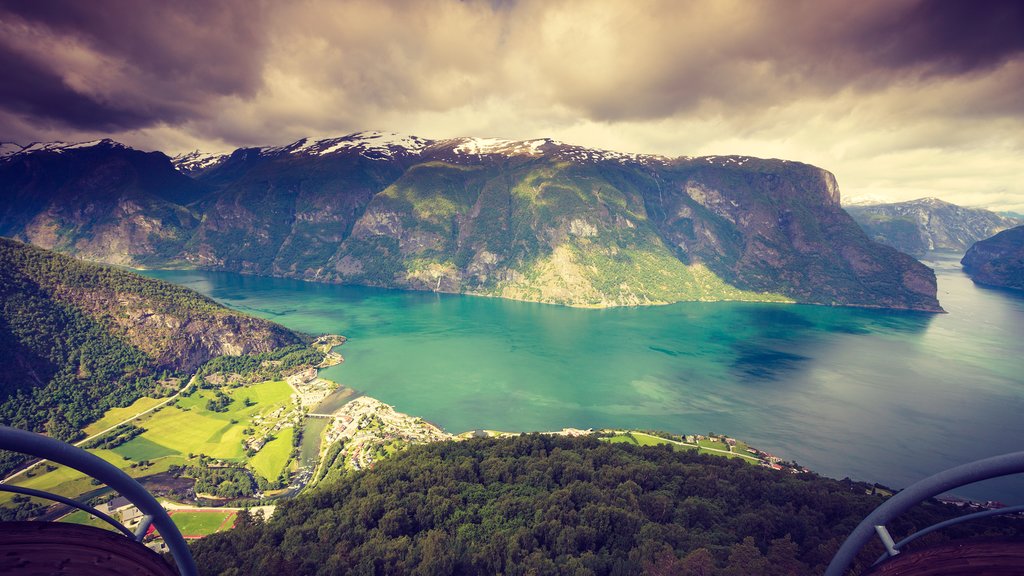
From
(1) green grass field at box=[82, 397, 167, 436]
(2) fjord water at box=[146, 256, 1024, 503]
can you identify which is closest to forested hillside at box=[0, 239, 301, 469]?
(1) green grass field at box=[82, 397, 167, 436]

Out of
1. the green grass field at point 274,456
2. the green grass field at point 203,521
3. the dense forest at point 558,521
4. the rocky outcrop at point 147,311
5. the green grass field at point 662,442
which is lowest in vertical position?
the green grass field at point 203,521

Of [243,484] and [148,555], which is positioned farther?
[243,484]

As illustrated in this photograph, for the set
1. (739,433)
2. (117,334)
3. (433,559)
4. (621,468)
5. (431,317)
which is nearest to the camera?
(433,559)

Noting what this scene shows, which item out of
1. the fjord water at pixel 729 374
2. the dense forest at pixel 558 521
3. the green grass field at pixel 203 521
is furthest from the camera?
the fjord water at pixel 729 374

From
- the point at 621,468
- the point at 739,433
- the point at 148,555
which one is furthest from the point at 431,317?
the point at 148,555

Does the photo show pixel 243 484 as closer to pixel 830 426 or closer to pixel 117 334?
pixel 117 334

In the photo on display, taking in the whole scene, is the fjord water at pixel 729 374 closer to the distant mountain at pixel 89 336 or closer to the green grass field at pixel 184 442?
the green grass field at pixel 184 442

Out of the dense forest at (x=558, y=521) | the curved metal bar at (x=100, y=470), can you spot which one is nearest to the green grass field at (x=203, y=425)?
the dense forest at (x=558, y=521)
